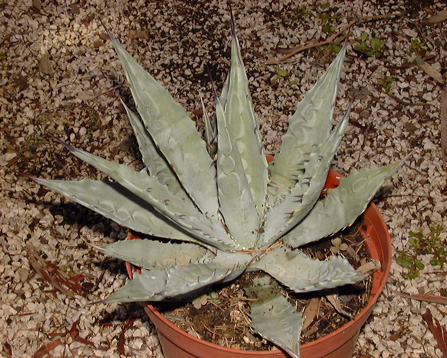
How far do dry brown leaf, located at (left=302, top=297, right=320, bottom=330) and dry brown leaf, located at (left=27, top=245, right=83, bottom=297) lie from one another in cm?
89

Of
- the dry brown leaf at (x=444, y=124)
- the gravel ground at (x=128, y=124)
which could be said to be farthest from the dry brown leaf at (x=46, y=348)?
the dry brown leaf at (x=444, y=124)

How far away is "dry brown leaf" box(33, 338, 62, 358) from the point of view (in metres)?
1.74

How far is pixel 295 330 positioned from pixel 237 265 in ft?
0.67

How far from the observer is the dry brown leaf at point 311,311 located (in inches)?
51.7

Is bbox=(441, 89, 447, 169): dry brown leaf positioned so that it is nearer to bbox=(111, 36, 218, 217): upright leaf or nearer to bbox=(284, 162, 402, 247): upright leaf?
bbox=(284, 162, 402, 247): upright leaf

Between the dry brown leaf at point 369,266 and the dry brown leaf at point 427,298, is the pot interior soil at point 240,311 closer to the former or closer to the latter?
the dry brown leaf at point 369,266

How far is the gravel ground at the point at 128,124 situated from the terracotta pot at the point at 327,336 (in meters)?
0.43

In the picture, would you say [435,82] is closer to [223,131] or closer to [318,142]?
[318,142]

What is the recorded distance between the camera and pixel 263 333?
3.74 feet

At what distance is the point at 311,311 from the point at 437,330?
659 mm

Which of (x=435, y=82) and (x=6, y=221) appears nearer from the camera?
(x=6, y=221)

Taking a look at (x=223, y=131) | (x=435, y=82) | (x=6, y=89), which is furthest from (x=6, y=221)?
(x=435, y=82)

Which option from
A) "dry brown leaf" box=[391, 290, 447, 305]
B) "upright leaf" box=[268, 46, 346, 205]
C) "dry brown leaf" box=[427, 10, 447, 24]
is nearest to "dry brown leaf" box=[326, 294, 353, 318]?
"upright leaf" box=[268, 46, 346, 205]

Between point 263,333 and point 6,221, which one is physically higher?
point 263,333
